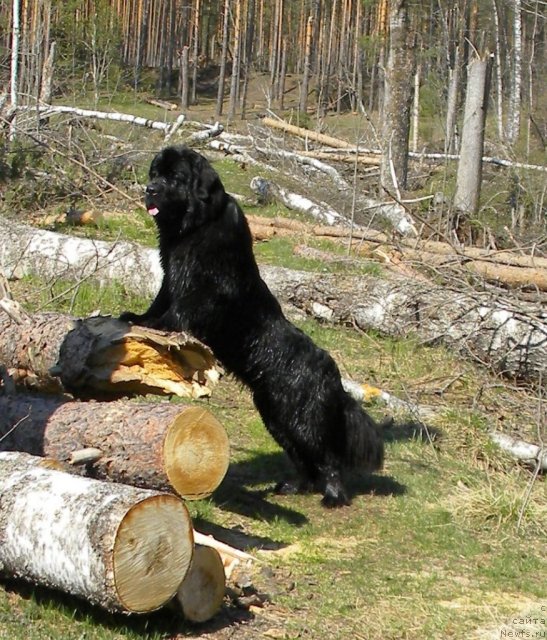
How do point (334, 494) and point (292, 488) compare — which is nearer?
point (334, 494)

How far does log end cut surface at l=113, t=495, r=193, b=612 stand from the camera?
13.8ft

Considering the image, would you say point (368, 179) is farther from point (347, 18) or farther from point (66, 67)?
point (347, 18)

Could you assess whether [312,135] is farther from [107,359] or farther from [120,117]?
[107,359]

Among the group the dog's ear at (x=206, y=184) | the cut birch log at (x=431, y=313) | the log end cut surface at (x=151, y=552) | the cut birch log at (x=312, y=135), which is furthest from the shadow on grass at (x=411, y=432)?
the cut birch log at (x=312, y=135)

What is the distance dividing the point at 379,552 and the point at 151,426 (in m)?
1.93

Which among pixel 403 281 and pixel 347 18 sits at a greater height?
pixel 347 18

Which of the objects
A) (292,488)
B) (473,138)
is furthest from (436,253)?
(292,488)

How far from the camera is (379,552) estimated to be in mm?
6215

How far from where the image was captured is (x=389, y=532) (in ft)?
21.6

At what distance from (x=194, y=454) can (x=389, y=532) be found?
1967 mm

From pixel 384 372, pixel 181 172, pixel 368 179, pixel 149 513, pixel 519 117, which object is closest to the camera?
pixel 149 513

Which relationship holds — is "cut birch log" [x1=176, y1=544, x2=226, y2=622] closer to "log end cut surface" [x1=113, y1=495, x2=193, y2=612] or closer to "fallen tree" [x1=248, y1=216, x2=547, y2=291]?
"log end cut surface" [x1=113, y1=495, x2=193, y2=612]

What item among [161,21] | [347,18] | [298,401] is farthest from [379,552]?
[161,21]

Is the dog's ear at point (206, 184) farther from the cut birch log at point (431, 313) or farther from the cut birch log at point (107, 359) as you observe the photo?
the cut birch log at point (431, 313)
